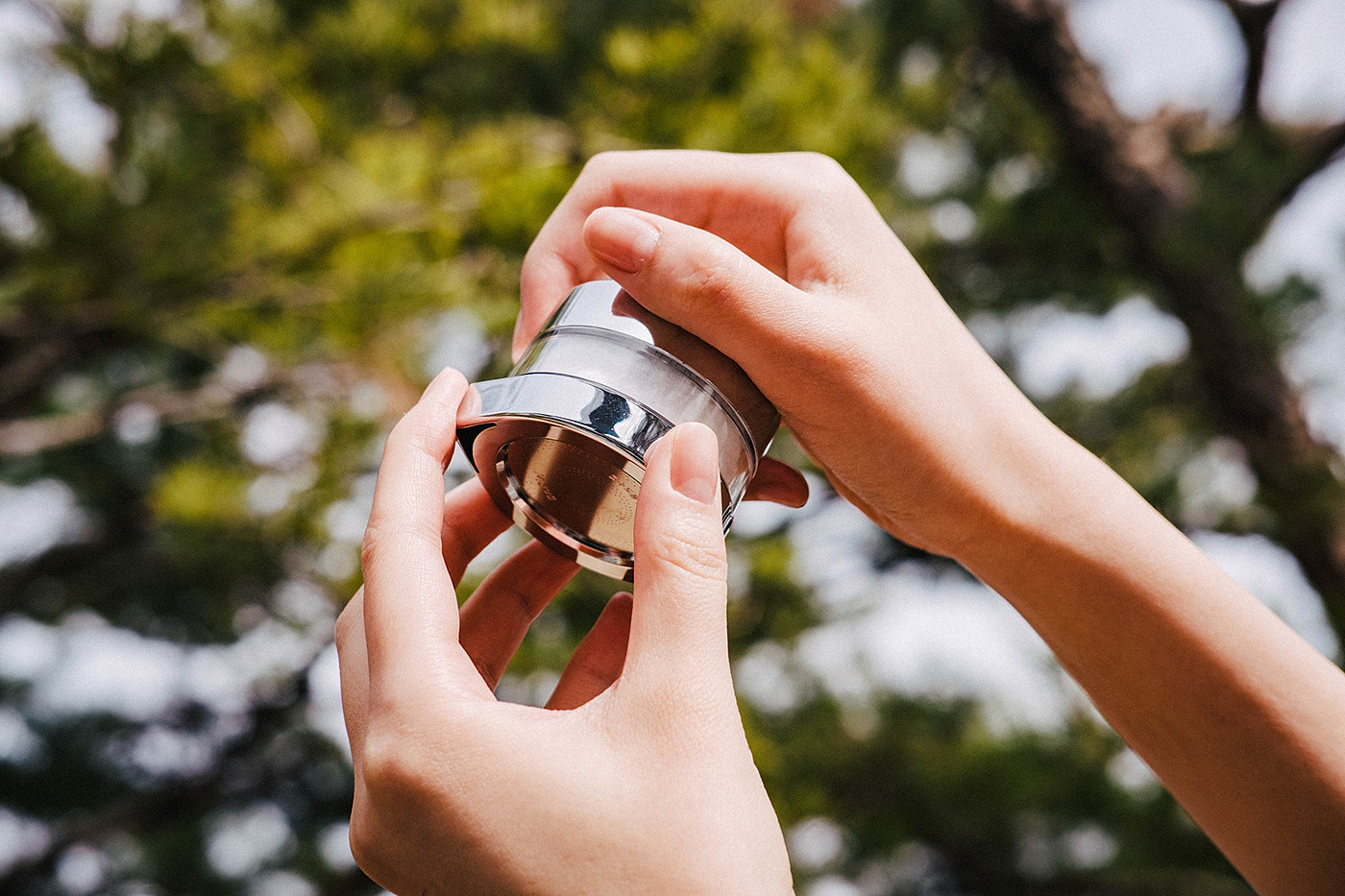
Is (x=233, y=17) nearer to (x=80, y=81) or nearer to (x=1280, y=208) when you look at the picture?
(x=80, y=81)

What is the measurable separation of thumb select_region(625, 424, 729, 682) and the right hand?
3.3 inches

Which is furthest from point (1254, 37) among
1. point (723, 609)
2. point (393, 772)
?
point (393, 772)

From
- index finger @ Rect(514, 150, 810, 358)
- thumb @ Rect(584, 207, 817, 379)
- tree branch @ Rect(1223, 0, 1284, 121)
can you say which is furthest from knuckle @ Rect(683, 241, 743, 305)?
tree branch @ Rect(1223, 0, 1284, 121)

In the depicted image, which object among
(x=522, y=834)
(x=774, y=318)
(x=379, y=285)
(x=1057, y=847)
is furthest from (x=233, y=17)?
(x=1057, y=847)

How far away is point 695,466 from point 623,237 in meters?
0.13

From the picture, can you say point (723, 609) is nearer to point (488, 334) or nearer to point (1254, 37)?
point (488, 334)

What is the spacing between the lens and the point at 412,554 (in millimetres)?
322

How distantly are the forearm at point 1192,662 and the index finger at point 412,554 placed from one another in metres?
0.32

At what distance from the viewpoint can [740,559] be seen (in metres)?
0.94

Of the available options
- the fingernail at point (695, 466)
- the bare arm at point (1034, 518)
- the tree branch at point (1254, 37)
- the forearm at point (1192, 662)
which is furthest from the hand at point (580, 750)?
the tree branch at point (1254, 37)

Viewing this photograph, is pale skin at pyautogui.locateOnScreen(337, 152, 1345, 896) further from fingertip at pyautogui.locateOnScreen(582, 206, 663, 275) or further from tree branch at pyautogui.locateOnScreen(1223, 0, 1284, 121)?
tree branch at pyautogui.locateOnScreen(1223, 0, 1284, 121)

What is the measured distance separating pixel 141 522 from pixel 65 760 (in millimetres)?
661

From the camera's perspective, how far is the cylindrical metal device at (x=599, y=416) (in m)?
0.34

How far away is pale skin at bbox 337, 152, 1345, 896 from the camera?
270mm
